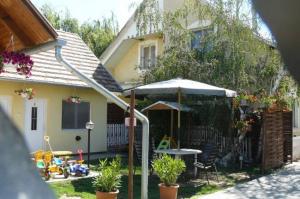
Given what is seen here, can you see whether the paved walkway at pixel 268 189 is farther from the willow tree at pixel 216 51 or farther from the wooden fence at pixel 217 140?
the willow tree at pixel 216 51

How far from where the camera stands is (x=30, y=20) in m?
6.84

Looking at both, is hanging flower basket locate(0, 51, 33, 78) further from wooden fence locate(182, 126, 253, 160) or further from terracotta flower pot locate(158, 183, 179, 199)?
wooden fence locate(182, 126, 253, 160)

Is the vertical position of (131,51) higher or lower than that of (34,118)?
higher

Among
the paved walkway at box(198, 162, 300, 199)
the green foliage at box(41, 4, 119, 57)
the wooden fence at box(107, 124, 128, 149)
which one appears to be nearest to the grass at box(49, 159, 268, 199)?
the paved walkway at box(198, 162, 300, 199)

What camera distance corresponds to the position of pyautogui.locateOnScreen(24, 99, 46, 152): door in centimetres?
1638

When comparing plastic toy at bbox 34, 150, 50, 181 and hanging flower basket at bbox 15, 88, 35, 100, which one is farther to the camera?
hanging flower basket at bbox 15, 88, 35, 100

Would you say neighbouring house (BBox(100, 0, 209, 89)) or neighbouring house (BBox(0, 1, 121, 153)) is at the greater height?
neighbouring house (BBox(100, 0, 209, 89))

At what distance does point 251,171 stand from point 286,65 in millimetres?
13957

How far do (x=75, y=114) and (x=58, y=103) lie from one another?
98 centimetres

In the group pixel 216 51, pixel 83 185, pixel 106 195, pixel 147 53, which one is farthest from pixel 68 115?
Answer: pixel 106 195

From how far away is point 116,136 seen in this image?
65.7 feet

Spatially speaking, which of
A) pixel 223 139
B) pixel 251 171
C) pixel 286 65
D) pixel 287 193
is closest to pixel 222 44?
pixel 223 139

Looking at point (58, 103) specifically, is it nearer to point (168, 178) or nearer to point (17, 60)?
point (168, 178)

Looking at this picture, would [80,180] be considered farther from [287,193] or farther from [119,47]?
[119,47]
